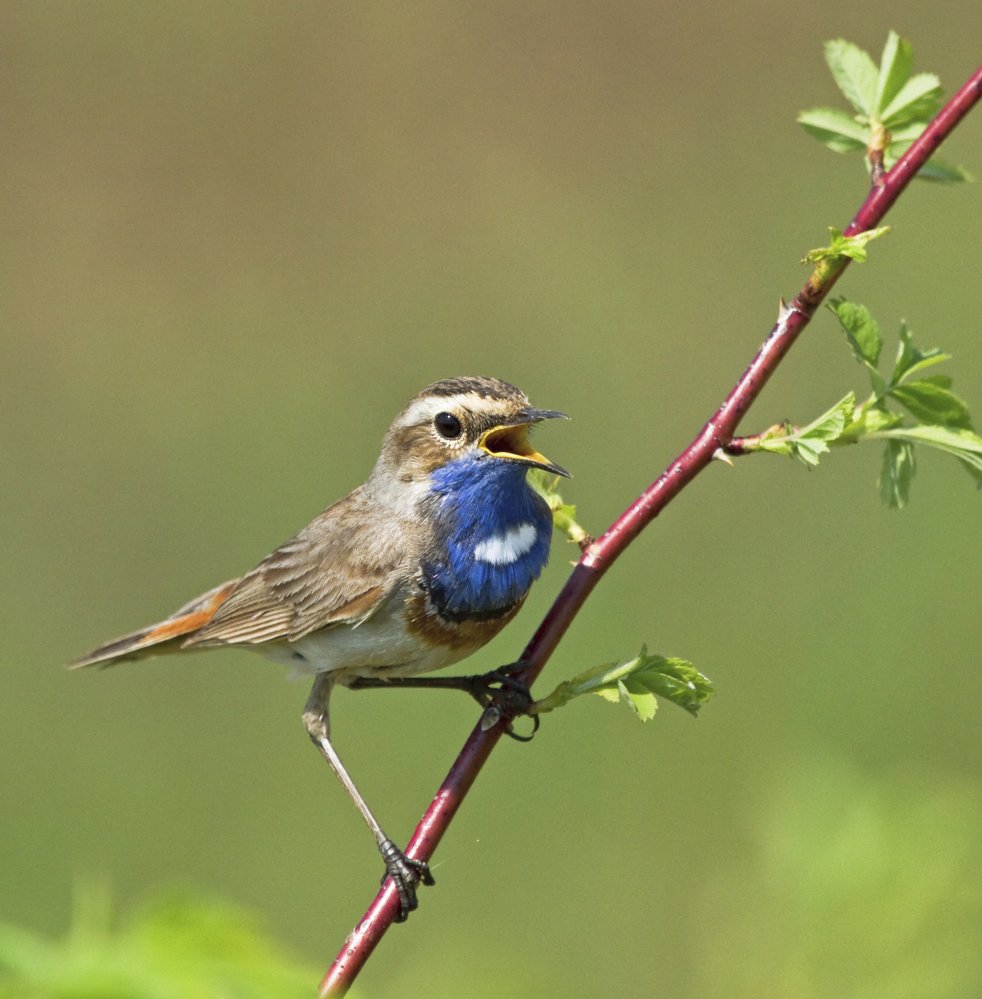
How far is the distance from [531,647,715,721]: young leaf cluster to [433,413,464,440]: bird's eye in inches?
72.0

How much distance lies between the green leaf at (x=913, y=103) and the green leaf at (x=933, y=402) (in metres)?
0.66

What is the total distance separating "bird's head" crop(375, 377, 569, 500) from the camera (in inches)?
180

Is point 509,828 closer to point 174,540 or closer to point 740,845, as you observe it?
point 740,845

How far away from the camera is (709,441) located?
10.4 ft

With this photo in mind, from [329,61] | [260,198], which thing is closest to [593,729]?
[260,198]

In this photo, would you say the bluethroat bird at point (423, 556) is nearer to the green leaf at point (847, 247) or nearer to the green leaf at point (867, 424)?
the green leaf at point (867, 424)

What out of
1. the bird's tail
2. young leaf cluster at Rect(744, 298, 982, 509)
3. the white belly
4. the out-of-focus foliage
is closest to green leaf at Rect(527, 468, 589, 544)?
young leaf cluster at Rect(744, 298, 982, 509)

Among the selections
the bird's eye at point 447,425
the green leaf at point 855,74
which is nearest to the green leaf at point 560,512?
the bird's eye at point 447,425

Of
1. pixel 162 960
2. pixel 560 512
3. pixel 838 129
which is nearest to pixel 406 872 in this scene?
pixel 560 512

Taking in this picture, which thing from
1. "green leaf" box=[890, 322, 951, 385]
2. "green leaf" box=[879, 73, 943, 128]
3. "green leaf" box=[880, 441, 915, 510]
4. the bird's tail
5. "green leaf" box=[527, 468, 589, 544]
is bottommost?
the bird's tail

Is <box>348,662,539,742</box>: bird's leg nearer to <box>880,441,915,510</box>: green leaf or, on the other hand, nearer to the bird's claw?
the bird's claw

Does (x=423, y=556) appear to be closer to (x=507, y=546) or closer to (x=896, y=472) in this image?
(x=507, y=546)

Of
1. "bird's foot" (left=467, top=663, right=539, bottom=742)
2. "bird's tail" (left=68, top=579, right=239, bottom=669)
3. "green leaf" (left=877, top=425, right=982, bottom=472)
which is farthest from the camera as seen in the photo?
"bird's tail" (left=68, top=579, right=239, bottom=669)

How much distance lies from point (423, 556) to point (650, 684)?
1.87 metres
